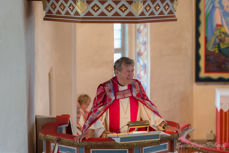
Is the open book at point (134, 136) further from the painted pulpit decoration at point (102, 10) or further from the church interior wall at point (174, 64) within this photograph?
the church interior wall at point (174, 64)

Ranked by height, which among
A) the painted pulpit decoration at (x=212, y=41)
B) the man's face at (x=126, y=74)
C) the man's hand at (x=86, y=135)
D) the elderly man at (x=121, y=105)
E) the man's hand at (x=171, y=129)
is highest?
the painted pulpit decoration at (x=212, y=41)

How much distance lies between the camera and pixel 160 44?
1292cm

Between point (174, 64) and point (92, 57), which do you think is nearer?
point (174, 64)

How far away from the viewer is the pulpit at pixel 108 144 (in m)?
5.59

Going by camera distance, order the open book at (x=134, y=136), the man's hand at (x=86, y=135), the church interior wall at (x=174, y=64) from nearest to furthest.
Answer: the open book at (x=134, y=136) → the man's hand at (x=86, y=135) → the church interior wall at (x=174, y=64)

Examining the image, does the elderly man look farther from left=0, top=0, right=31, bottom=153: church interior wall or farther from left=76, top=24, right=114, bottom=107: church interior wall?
left=76, top=24, right=114, bottom=107: church interior wall

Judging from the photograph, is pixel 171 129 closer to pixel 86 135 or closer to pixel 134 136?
pixel 134 136

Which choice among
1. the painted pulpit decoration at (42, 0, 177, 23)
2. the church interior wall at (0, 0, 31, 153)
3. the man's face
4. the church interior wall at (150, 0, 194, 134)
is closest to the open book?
the man's face

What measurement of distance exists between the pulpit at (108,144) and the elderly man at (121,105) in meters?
0.30

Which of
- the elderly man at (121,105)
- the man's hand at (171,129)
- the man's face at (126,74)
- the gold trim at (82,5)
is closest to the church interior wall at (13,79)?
the gold trim at (82,5)

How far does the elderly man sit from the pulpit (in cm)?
30

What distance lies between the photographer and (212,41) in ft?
42.8

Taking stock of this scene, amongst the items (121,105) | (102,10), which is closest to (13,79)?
(102,10)

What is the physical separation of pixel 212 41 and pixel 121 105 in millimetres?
7304
